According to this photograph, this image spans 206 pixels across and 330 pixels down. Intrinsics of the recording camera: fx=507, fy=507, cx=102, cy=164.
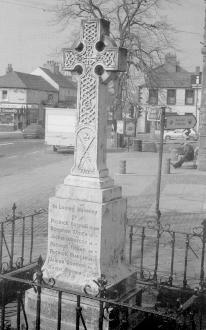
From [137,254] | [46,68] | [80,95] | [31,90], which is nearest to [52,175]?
[137,254]

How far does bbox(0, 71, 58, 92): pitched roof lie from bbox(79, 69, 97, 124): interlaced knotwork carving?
215 ft

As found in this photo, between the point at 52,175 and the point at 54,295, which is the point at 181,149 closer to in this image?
the point at 52,175

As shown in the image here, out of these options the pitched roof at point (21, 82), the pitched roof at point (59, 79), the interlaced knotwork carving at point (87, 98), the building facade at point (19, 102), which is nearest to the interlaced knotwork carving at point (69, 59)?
the interlaced knotwork carving at point (87, 98)

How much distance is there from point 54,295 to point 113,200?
1381 millimetres

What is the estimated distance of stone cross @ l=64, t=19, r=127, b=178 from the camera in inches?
247

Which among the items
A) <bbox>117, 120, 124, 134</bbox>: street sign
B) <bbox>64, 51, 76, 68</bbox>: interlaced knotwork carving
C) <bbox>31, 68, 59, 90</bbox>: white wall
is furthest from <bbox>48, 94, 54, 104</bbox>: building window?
<bbox>64, 51, 76, 68</bbox>: interlaced knotwork carving

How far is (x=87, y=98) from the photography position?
6.41 m

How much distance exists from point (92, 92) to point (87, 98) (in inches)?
4.3

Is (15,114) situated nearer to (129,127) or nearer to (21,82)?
(21,82)

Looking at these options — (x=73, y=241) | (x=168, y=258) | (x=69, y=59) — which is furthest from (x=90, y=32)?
(x=168, y=258)

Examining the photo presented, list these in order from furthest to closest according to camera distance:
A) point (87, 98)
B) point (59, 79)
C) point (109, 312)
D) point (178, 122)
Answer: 1. point (59, 79)
2. point (178, 122)
3. point (87, 98)
4. point (109, 312)

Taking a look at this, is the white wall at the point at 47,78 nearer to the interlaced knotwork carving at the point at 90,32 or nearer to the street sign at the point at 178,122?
the street sign at the point at 178,122

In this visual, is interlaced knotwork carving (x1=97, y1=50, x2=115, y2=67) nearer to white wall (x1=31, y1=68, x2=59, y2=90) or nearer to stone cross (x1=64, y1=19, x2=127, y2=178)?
stone cross (x1=64, y1=19, x2=127, y2=178)

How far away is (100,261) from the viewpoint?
618 cm
